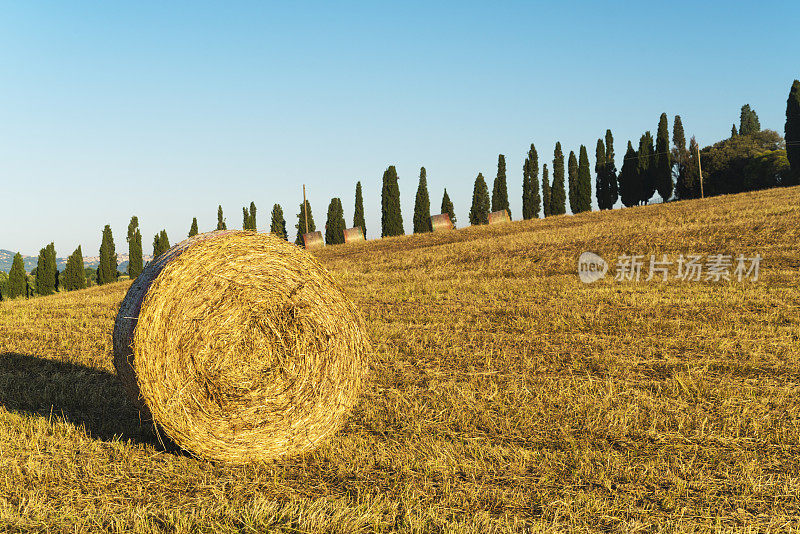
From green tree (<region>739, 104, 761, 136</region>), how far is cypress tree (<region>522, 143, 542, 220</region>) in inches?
1864

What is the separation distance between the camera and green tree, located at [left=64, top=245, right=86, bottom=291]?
53125 millimetres

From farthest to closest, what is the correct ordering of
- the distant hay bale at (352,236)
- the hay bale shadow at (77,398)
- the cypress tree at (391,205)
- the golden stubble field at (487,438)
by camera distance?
the cypress tree at (391,205) → the distant hay bale at (352,236) → the hay bale shadow at (77,398) → the golden stubble field at (487,438)

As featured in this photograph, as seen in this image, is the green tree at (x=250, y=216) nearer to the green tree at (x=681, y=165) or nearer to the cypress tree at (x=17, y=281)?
the cypress tree at (x=17, y=281)

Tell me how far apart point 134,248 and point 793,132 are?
212 feet

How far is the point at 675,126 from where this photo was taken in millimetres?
74062

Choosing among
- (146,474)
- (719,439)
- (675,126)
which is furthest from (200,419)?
(675,126)

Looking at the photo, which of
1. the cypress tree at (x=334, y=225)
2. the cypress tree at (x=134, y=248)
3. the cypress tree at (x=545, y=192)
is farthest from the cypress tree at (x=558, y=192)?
the cypress tree at (x=134, y=248)

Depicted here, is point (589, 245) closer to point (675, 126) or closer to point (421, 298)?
point (421, 298)

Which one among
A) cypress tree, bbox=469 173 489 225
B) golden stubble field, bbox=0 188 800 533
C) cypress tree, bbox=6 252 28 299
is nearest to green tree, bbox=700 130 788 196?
cypress tree, bbox=469 173 489 225

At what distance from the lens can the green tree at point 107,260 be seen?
182 feet

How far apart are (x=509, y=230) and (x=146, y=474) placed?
107 ft

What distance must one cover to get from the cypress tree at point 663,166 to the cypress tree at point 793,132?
10002 millimetres

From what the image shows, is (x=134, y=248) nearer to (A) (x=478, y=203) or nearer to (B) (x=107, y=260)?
(B) (x=107, y=260)

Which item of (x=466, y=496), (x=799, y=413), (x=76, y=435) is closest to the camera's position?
(x=466, y=496)
